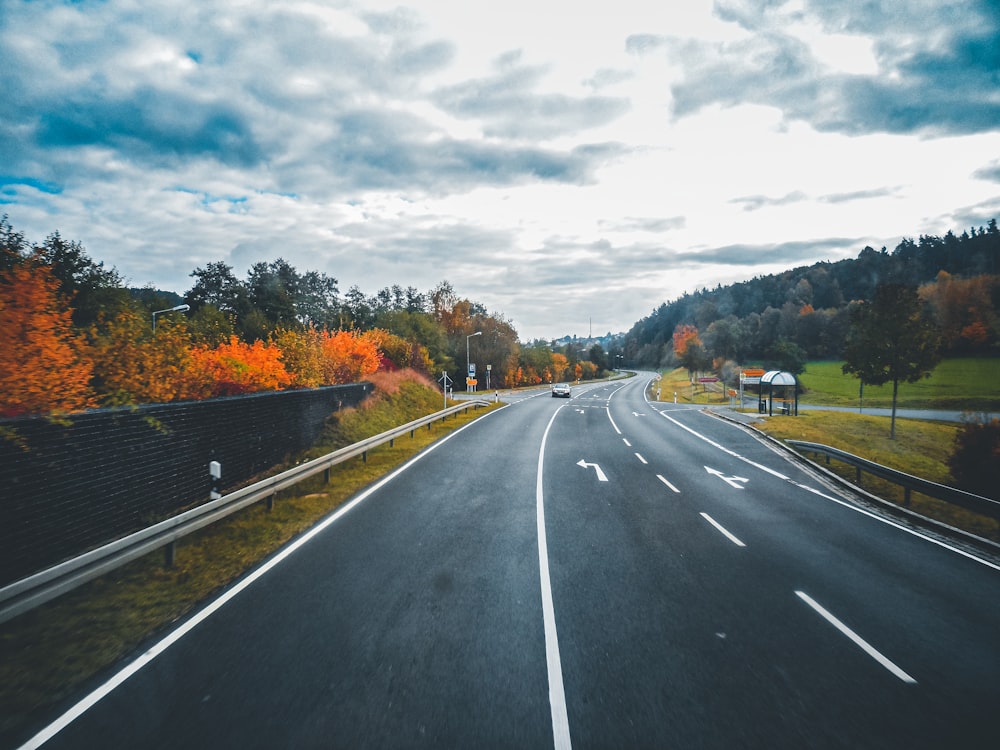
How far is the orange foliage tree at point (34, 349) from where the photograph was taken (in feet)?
25.1

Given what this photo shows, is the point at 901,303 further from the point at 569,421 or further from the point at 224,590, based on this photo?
the point at 224,590

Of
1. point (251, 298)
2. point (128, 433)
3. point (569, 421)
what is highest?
point (251, 298)

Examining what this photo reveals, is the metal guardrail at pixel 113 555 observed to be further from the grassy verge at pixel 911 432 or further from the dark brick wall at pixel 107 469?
the grassy verge at pixel 911 432

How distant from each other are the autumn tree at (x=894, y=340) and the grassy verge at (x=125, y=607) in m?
28.0

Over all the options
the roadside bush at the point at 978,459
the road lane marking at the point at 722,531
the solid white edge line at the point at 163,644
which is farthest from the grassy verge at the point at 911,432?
the solid white edge line at the point at 163,644

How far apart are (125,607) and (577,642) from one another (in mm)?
5405

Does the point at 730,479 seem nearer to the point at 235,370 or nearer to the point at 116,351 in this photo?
the point at 235,370

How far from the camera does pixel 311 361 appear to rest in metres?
18.7

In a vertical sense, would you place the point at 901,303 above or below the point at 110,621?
above

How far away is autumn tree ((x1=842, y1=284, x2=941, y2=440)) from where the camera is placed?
2483cm

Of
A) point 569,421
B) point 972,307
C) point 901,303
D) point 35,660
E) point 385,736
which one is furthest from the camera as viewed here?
point 972,307

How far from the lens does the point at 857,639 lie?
541 centimetres

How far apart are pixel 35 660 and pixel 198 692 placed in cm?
195

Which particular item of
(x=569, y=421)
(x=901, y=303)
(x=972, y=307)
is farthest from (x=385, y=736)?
(x=972, y=307)
